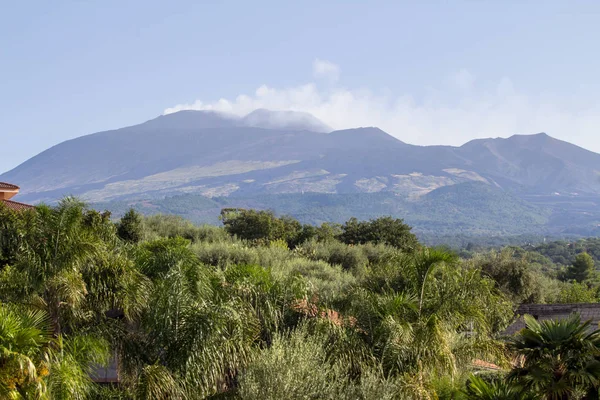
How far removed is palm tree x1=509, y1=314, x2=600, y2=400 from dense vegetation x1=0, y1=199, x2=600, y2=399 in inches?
0.9

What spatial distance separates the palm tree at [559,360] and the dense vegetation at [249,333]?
23 mm

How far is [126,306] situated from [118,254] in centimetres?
151

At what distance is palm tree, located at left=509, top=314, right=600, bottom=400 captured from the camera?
11914mm

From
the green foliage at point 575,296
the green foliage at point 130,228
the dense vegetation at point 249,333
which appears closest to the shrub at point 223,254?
the green foliage at point 130,228

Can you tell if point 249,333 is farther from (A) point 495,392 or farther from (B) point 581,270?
(B) point 581,270

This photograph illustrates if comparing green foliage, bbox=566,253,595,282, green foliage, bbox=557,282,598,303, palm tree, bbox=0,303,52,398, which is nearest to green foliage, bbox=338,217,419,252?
green foliage, bbox=557,282,598,303

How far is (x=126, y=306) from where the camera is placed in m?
14.6

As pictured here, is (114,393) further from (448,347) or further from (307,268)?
(307,268)

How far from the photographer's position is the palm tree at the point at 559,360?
39.1 ft

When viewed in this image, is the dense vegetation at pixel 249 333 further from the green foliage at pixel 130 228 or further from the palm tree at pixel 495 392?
the green foliage at pixel 130 228

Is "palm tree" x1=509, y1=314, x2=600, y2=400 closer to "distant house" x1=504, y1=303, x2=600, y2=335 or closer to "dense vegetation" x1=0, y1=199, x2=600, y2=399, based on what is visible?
"dense vegetation" x1=0, y1=199, x2=600, y2=399

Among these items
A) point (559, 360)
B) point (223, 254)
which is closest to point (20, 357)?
point (559, 360)

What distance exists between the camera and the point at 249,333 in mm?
15383

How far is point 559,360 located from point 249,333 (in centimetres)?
633
